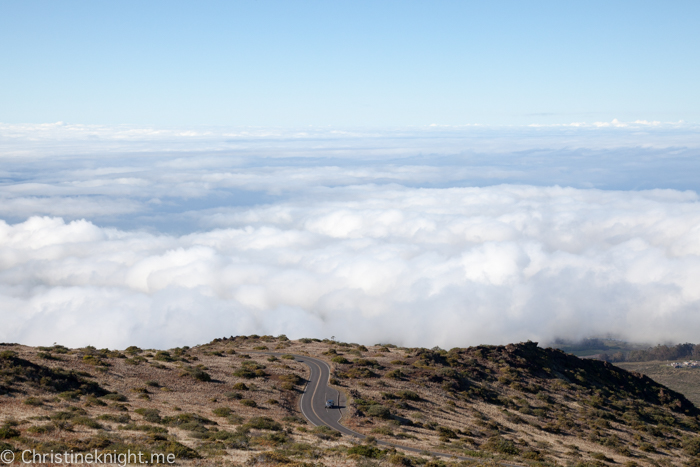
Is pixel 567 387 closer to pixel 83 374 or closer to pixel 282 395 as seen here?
pixel 282 395

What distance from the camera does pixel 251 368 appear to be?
165 feet

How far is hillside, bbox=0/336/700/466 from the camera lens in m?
24.7

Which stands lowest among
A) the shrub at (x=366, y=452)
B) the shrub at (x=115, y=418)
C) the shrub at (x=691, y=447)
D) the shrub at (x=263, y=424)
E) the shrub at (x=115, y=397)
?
the shrub at (x=691, y=447)

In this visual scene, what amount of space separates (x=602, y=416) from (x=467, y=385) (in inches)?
649

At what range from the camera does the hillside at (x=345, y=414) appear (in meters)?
24.7

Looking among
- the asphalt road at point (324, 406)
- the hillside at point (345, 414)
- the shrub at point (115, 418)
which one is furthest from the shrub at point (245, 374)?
the shrub at point (115, 418)


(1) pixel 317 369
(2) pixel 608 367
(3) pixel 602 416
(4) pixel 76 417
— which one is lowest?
(2) pixel 608 367

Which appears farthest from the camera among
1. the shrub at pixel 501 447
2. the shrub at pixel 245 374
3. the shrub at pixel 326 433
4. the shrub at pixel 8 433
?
the shrub at pixel 245 374

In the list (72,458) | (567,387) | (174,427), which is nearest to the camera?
(72,458)

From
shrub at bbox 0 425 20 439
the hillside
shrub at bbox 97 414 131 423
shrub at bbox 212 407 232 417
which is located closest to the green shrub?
the hillside

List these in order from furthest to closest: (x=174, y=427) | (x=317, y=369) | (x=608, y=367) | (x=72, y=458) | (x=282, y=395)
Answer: (x=608, y=367)
(x=317, y=369)
(x=282, y=395)
(x=174, y=427)
(x=72, y=458)

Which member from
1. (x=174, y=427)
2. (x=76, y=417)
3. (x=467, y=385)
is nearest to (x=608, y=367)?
(x=467, y=385)

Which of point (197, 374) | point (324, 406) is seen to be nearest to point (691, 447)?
point (324, 406)

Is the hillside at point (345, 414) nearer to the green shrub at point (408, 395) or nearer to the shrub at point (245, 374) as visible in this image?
the green shrub at point (408, 395)
